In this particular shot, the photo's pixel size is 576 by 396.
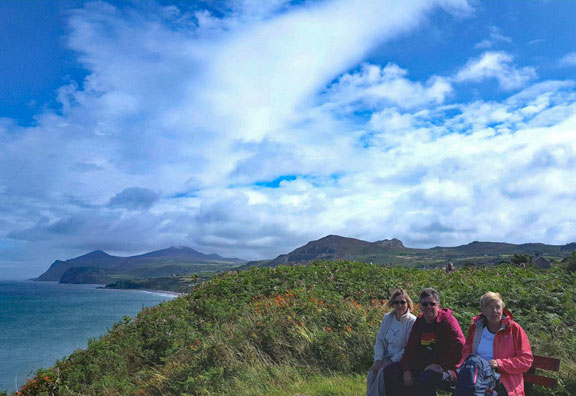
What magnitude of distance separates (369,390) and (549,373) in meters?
2.98

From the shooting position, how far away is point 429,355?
19.1 ft

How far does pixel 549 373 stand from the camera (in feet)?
21.8

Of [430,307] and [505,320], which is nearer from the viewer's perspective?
[505,320]

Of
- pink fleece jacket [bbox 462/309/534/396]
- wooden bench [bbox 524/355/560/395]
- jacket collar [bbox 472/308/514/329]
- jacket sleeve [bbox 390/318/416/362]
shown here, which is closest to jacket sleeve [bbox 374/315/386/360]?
jacket sleeve [bbox 390/318/416/362]

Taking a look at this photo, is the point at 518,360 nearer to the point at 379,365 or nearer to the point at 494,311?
the point at 494,311

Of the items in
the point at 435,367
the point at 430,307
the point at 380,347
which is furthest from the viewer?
the point at 380,347

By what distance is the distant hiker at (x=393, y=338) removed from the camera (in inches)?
244

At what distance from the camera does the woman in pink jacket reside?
532 centimetres

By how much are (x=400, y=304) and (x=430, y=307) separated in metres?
0.55

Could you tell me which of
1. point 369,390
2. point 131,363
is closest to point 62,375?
point 131,363

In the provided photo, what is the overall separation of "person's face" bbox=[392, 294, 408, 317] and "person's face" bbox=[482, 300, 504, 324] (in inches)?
44.3

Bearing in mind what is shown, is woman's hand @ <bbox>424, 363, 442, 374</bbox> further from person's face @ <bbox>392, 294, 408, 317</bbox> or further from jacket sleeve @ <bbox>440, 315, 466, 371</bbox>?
person's face @ <bbox>392, 294, 408, 317</bbox>

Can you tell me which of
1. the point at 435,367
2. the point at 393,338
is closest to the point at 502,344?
the point at 435,367

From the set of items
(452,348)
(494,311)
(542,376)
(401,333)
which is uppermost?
(494,311)
